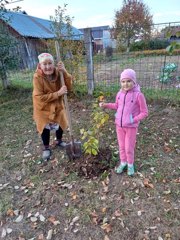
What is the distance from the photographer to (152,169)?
10.1 feet

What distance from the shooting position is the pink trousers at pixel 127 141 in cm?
265

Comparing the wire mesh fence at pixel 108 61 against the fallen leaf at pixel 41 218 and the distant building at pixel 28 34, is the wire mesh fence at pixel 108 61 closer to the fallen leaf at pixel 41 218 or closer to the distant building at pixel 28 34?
the distant building at pixel 28 34

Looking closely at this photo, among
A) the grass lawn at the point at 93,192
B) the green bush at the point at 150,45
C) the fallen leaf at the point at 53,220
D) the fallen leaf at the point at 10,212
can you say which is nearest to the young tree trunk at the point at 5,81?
the grass lawn at the point at 93,192

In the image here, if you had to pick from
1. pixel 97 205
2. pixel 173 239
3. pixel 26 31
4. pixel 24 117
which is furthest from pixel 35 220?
pixel 26 31

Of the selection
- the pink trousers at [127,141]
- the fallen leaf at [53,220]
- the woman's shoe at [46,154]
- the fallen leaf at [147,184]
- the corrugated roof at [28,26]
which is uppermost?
the corrugated roof at [28,26]

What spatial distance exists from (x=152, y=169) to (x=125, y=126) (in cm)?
89

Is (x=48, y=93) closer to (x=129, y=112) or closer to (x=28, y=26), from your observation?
(x=129, y=112)

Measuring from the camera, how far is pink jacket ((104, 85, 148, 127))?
8.01 feet

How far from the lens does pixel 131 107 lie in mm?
2492

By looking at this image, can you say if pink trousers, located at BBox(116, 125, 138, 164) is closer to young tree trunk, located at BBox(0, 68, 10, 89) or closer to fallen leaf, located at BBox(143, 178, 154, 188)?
fallen leaf, located at BBox(143, 178, 154, 188)

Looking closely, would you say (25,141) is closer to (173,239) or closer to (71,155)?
(71,155)

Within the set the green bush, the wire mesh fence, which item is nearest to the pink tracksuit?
the wire mesh fence

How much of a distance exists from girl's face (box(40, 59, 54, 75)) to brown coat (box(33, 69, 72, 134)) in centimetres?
8

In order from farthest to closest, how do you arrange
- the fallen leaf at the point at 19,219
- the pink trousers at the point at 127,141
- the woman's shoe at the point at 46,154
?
the woman's shoe at the point at 46,154 → the pink trousers at the point at 127,141 → the fallen leaf at the point at 19,219
